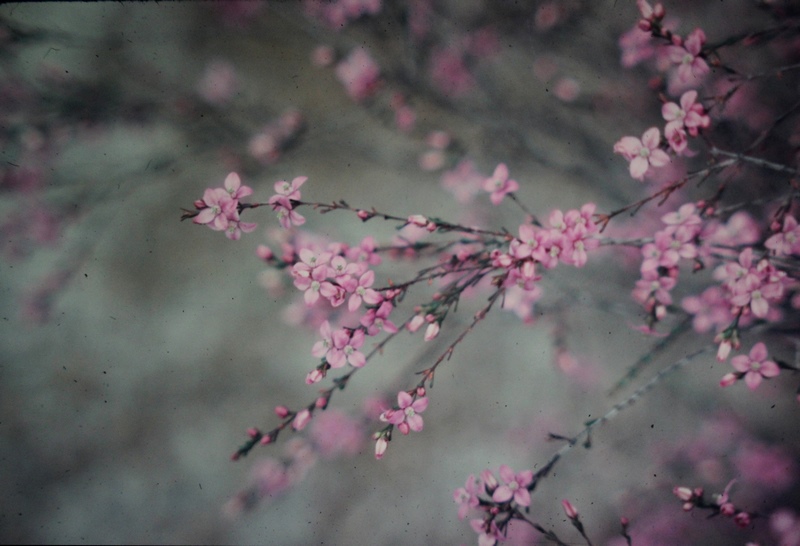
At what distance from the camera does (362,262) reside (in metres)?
1.03

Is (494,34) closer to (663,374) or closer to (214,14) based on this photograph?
(214,14)

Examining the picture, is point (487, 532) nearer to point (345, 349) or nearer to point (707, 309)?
point (345, 349)

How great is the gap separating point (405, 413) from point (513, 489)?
0.94 feet

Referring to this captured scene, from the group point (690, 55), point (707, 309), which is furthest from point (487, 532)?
point (690, 55)

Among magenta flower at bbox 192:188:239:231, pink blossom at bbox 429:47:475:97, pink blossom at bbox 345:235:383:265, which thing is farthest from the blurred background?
magenta flower at bbox 192:188:239:231

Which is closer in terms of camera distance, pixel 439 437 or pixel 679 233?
pixel 679 233

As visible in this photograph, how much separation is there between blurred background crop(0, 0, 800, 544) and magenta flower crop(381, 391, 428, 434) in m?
0.25

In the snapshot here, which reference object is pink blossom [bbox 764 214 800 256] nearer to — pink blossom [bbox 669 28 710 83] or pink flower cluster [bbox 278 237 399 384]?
pink blossom [bbox 669 28 710 83]

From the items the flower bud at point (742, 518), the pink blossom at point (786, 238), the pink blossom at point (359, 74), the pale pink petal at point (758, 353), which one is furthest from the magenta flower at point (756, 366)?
the pink blossom at point (359, 74)

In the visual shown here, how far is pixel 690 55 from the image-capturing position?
0.88 metres

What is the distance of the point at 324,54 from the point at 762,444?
4.34 ft

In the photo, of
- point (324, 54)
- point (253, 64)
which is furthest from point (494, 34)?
point (253, 64)

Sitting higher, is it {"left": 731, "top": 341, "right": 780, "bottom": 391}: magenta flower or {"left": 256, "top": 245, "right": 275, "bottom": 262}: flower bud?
{"left": 256, "top": 245, "right": 275, "bottom": 262}: flower bud

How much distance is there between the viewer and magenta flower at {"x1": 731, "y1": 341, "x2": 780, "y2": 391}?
876mm
